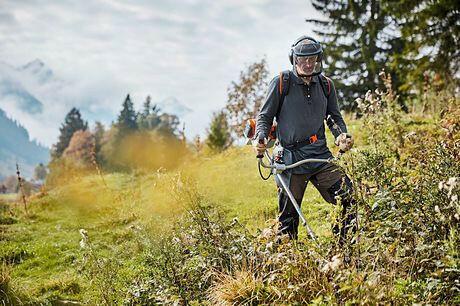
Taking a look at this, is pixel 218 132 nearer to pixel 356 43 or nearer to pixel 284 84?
pixel 356 43

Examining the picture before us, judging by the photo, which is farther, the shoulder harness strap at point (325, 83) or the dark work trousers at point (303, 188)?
the shoulder harness strap at point (325, 83)

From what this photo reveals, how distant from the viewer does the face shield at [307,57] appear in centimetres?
478

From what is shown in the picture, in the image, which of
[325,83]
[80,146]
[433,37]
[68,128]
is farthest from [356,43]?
[68,128]

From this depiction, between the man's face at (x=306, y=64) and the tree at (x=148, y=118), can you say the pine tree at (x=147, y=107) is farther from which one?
the man's face at (x=306, y=64)

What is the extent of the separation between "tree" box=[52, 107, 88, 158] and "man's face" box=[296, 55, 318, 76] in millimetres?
67175

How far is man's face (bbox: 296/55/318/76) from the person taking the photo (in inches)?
189

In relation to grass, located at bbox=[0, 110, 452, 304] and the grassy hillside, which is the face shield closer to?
A: the grassy hillside

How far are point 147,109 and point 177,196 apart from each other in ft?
244

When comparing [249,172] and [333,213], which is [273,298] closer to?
[333,213]

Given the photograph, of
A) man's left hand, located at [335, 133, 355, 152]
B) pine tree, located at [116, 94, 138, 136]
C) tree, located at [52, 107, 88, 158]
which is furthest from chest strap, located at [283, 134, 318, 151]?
tree, located at [52, 107, 88, 158]

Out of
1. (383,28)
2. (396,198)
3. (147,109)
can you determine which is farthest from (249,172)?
(147,109)

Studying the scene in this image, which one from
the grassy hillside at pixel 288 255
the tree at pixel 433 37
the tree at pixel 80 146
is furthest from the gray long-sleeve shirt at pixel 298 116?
the tree at pixel 80 146

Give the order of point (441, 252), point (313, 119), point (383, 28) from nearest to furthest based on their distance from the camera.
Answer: point (441, 252) → point (313, 119) → point (383, 28)

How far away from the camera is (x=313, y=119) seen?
4.93 meters
